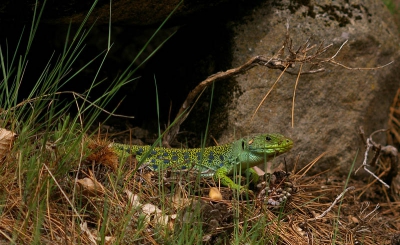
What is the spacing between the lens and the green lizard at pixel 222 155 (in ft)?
13.4

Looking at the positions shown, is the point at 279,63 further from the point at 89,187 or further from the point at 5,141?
the point at 5,141

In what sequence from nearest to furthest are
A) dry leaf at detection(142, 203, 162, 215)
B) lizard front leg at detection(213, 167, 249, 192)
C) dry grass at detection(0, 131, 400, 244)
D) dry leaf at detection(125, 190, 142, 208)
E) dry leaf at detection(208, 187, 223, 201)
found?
1. dry grass at detection(0, 131, 400, 244)
2. dry leaf at detection(125, 190, 142, 208)
3. dry leaf at detection(142, 203, 162, 215)
4. dry leaf at detection(208, 187, 223, 201)
5. lizard front leg at detection(213, 167, 249, 192)

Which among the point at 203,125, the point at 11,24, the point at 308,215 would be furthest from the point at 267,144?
the point at 11,24

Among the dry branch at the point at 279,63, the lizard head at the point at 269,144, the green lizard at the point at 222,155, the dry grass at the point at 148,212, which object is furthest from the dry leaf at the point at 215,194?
the dry branch at the point at 279,63

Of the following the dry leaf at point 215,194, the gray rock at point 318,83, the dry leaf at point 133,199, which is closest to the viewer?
the dry leaf at point 133,199

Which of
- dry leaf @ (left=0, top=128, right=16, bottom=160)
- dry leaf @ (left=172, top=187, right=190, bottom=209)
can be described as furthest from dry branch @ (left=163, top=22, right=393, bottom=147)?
dry leaf @ (left=0, top=128, right=16, bottom=160)

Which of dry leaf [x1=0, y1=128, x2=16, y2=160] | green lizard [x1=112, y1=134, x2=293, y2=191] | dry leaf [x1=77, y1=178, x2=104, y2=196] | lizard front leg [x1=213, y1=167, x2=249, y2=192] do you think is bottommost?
lizard front leg [x1=213, y1=167, x2=249, y2=192]

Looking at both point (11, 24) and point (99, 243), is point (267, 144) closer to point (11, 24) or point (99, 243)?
point (99, 243)

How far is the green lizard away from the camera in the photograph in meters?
4.08

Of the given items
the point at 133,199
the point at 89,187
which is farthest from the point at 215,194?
the point at 89,187

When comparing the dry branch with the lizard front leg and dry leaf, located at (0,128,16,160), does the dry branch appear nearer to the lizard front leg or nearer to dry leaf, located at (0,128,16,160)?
the lizard front leg

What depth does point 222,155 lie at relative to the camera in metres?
4.27

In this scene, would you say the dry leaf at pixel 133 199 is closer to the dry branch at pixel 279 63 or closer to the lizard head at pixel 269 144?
the dry branch at pixel 279 63

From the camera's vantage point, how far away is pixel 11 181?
3197mm
